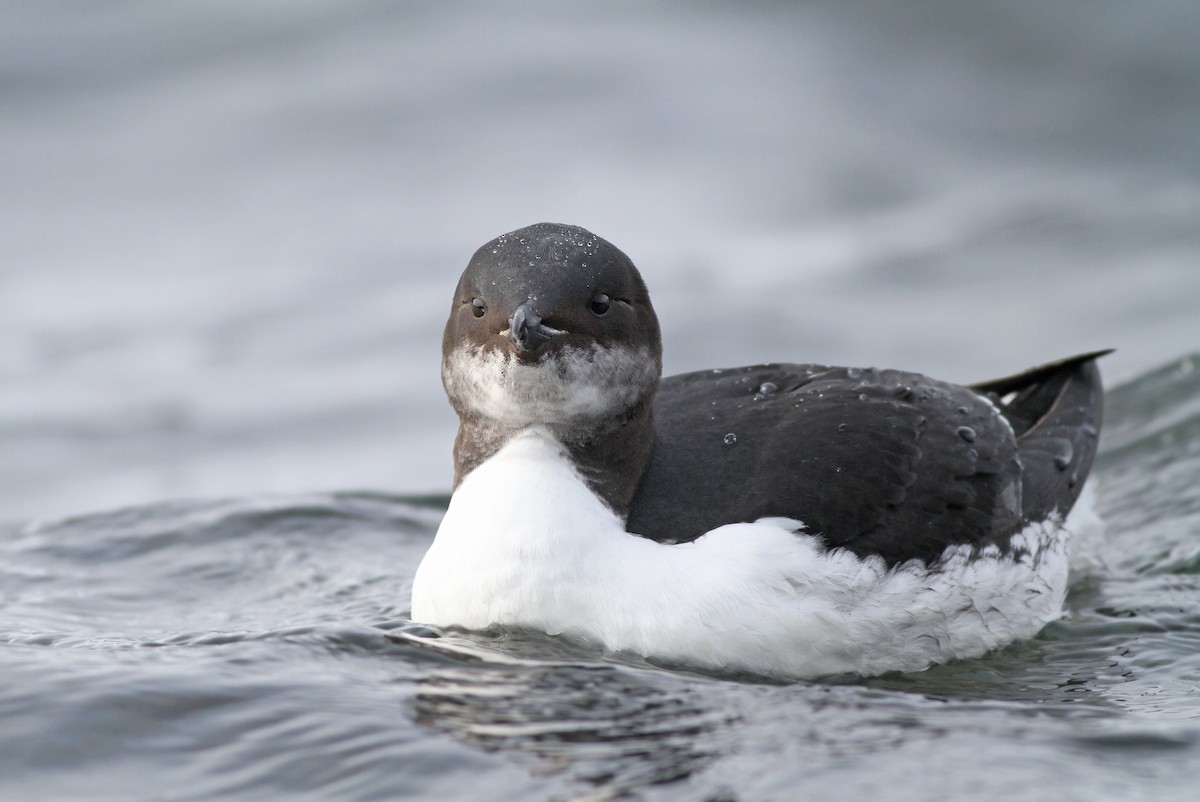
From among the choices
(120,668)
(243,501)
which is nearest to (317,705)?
(120,668)

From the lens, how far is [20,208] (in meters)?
11.9

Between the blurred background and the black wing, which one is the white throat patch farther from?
the blurred background

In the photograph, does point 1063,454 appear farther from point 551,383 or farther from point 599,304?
point 551,383

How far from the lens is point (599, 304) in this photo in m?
4.84

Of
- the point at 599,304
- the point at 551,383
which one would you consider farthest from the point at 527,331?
the point at 599,304

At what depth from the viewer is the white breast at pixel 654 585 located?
4609 millimetres

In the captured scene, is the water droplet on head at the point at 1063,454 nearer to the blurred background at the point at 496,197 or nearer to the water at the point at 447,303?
the water at the point at 447,303

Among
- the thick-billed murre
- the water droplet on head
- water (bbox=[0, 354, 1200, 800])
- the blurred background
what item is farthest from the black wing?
the blurred background

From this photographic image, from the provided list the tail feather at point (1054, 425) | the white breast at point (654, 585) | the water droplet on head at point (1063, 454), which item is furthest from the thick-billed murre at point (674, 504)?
the water droplet on head at point (1063, 454)

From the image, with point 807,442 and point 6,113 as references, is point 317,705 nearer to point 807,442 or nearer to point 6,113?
point 807,442

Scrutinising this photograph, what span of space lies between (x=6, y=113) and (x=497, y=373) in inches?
380

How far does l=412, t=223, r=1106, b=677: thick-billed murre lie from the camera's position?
465 centimetres

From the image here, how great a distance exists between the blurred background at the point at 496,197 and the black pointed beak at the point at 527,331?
12.1 feet

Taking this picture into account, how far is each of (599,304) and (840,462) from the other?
96 centimetres
